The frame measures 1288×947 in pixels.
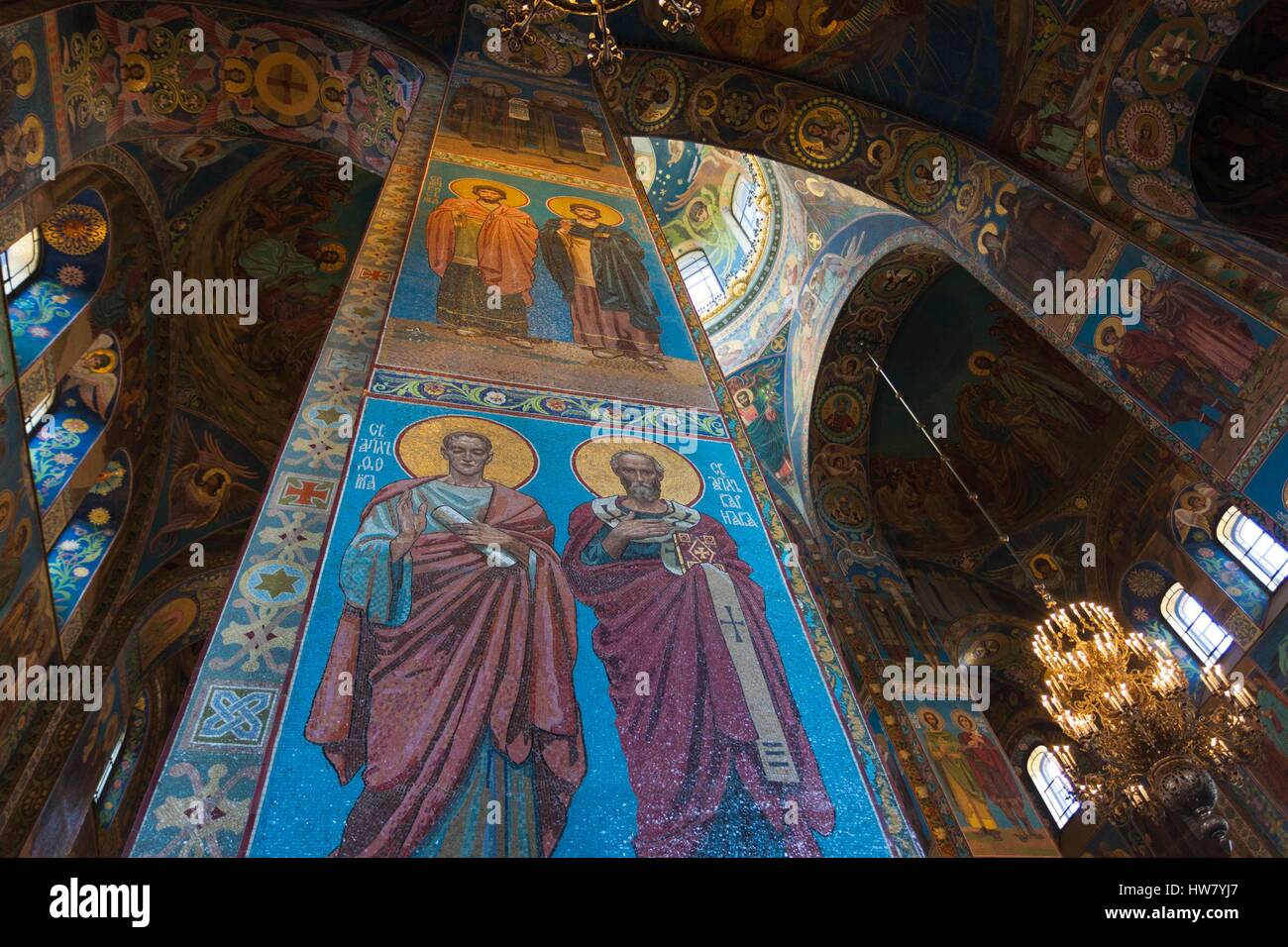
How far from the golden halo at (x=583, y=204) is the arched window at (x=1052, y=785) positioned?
27.7ft

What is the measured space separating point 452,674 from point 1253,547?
9.62 metres

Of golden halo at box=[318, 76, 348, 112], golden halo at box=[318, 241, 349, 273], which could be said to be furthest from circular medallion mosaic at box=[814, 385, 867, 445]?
golden halo at box=[318, 76, 348, 112]

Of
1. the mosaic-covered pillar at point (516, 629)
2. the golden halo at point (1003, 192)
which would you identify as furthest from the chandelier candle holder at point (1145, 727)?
the mosaic-covered pillar at point (516, 629)

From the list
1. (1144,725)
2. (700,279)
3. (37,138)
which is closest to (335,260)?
(37,138)

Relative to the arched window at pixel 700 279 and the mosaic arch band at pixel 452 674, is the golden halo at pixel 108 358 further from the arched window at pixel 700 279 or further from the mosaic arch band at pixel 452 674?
the arched window at pixel 700 279

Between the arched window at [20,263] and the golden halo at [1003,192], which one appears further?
the golden halo at [1003,192]

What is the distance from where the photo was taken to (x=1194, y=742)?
691 centimetres

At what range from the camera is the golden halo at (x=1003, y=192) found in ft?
28.9

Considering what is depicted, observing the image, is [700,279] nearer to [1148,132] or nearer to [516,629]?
[1148,132]

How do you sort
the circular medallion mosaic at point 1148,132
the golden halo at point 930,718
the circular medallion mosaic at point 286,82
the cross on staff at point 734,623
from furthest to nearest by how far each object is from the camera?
1. the golden halo at point 930,718
2. the circular medallion mosaic at point 286,82
3. the circular medallion mosaic at point 1148,132
4. the cross on staff at point 734,623

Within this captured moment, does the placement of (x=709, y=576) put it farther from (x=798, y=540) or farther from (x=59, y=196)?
(x=798, y=540)

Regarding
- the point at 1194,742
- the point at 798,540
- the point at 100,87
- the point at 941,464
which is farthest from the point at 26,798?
the point at 941,464

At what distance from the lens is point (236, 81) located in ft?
28.3
